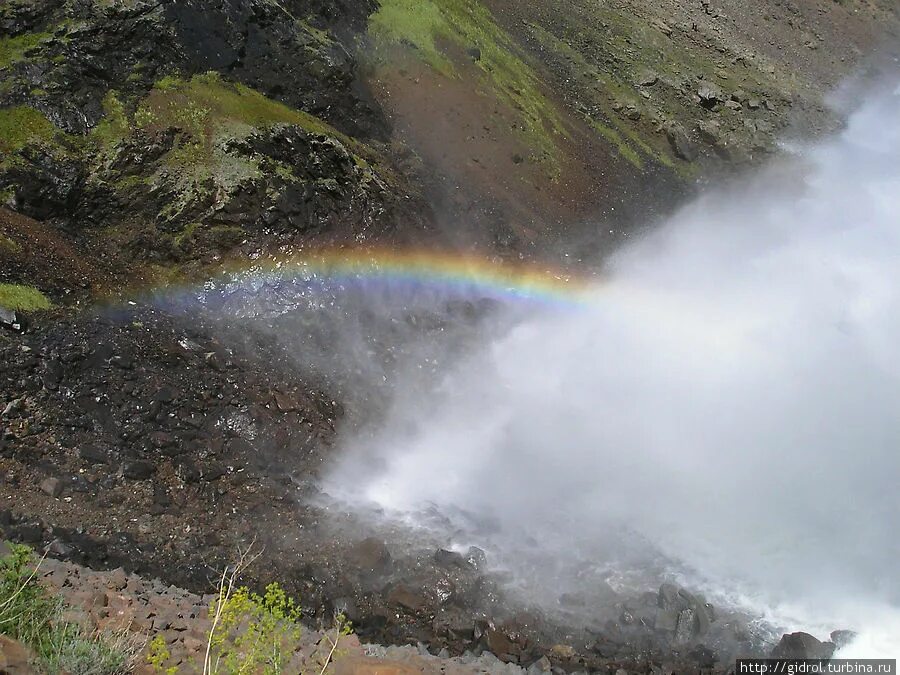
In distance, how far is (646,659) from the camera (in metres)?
11.4

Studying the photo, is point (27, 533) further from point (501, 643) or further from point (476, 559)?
point (501, 643)

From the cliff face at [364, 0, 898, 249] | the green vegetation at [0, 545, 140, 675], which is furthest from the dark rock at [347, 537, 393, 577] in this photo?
the cliff face at [364, 0, 898, 249]

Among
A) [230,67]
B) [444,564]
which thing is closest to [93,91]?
[230,67]

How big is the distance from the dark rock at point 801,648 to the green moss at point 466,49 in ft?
74.9

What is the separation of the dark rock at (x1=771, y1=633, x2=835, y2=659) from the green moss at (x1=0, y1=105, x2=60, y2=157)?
63.5ft

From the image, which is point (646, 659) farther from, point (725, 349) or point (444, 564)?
point (725, 349)

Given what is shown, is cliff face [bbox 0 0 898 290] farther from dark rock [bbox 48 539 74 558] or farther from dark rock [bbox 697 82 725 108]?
dark rock [bbox 48 539 74 558]

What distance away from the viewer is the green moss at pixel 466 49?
30.6 meters

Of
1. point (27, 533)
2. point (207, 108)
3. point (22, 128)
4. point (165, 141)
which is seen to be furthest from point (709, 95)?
point (27, 533)

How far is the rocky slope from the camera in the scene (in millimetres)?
12156

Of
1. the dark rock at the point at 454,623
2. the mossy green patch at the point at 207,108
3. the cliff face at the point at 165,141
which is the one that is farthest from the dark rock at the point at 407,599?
the mossy green patch at the point at 207,108

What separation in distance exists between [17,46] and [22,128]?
2808mm

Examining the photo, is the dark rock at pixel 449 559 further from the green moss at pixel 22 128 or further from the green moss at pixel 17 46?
the green moss at pixel 17 46

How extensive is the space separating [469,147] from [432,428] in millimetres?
14464
